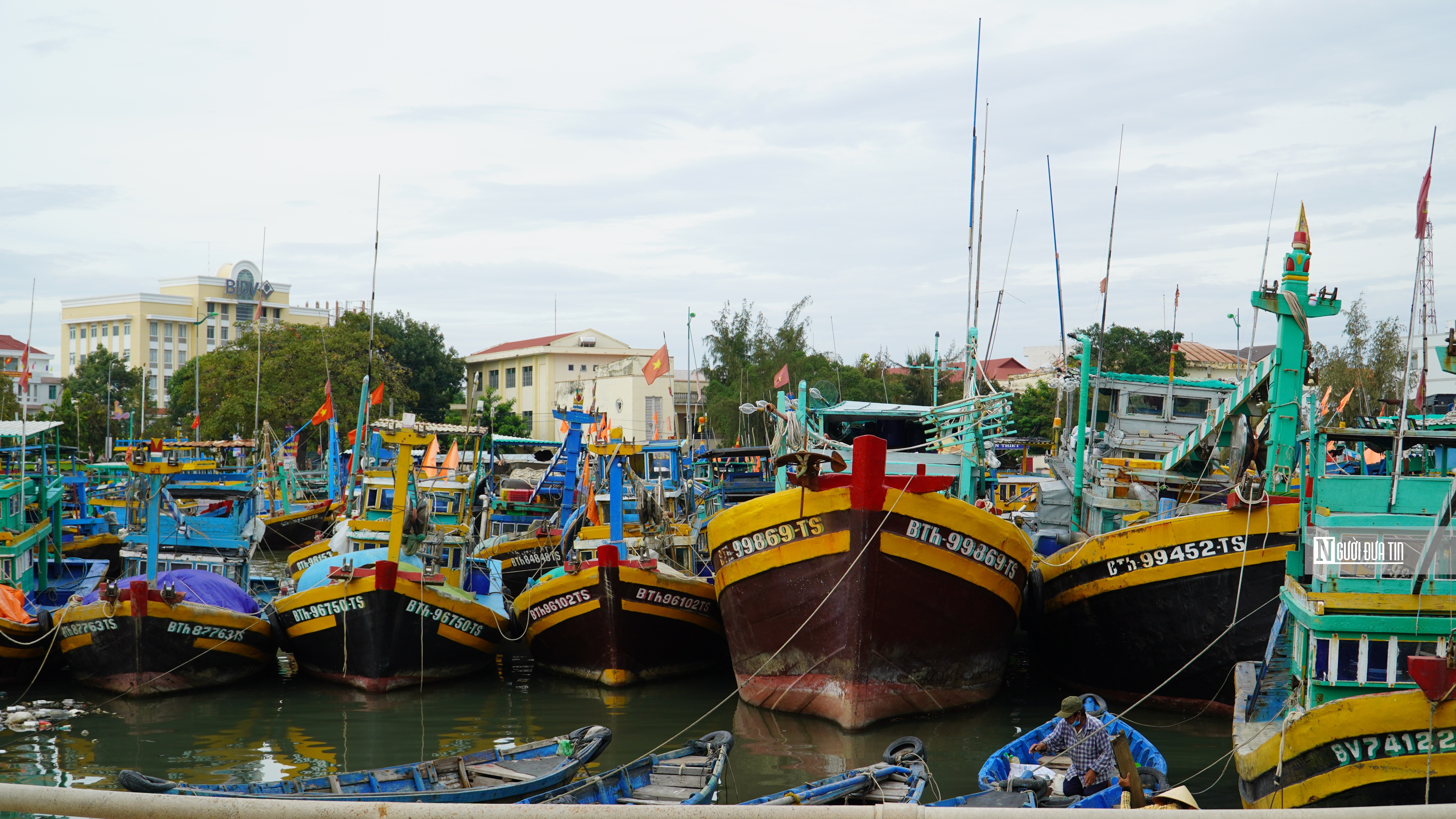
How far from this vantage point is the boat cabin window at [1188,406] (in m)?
21.1

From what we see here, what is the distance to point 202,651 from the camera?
16328mm

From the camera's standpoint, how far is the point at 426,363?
68188mm

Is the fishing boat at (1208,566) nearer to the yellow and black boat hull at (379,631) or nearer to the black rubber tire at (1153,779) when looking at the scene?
the black rubber tire at (1153,779)

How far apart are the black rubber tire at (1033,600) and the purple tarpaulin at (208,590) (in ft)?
38.2

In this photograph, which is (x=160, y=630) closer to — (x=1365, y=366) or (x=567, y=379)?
(x=1365, y=366)

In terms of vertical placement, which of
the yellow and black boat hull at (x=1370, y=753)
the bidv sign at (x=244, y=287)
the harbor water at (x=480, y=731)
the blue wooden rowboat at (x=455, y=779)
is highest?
the bidv sign at (x=244, y=287)

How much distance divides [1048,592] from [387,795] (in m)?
9.95

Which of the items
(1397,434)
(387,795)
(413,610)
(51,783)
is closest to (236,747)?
(51,783)

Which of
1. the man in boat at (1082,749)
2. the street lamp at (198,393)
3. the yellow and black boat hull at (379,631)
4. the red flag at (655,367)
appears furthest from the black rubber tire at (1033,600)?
the street lamp at (198,393)

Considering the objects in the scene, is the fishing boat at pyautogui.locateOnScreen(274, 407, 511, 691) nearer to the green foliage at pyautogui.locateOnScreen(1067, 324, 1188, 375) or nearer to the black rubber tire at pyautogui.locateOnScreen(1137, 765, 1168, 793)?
the black rubber tire at pyautogui.locateOnScreen(1137, 765, 1168, 793)

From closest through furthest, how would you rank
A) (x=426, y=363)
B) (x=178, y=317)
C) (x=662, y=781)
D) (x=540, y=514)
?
(x=662, y=781) < (x=540, y=514) < (x=426, y=363) < (x=178, y=317)

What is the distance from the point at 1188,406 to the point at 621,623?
1135cm

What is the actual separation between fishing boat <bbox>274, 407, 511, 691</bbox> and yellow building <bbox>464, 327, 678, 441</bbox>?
130 feet

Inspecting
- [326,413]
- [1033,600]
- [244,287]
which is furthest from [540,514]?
[244,287]
